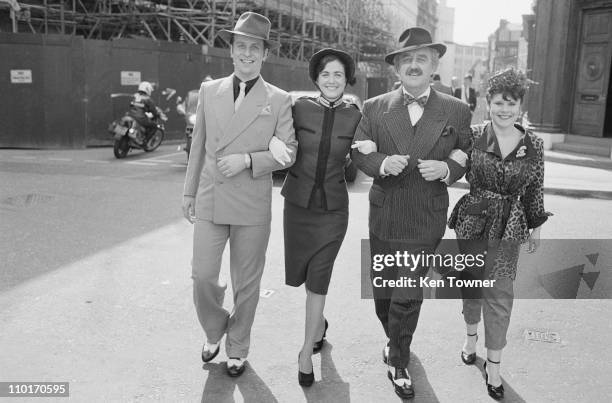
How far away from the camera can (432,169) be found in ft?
11.0

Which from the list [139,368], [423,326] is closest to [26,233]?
[139,368]

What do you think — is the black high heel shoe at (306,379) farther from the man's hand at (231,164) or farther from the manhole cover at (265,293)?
the manhole cover at (265,293)

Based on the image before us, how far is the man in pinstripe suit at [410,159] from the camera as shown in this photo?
3.50 m

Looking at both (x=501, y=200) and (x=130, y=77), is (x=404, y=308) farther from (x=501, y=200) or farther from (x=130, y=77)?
(x=130, y=77)

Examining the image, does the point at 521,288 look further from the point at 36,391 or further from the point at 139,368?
the point at 36,391

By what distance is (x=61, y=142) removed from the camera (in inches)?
597

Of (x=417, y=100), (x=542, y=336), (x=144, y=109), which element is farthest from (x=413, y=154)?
(x=144, y=109)

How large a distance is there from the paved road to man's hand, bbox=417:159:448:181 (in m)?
1.20

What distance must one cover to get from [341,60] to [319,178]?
696mm

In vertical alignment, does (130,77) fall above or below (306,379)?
above

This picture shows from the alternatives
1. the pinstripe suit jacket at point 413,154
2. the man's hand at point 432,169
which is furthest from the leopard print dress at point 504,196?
the man's hand at point 432,169

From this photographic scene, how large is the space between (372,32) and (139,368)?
42.8m

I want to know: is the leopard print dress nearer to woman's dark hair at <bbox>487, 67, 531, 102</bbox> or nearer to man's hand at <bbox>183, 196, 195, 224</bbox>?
woman's dark hair at <bbox>487, 67, 531, 102</bbox>

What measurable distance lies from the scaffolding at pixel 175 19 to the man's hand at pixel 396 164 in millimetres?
12011
